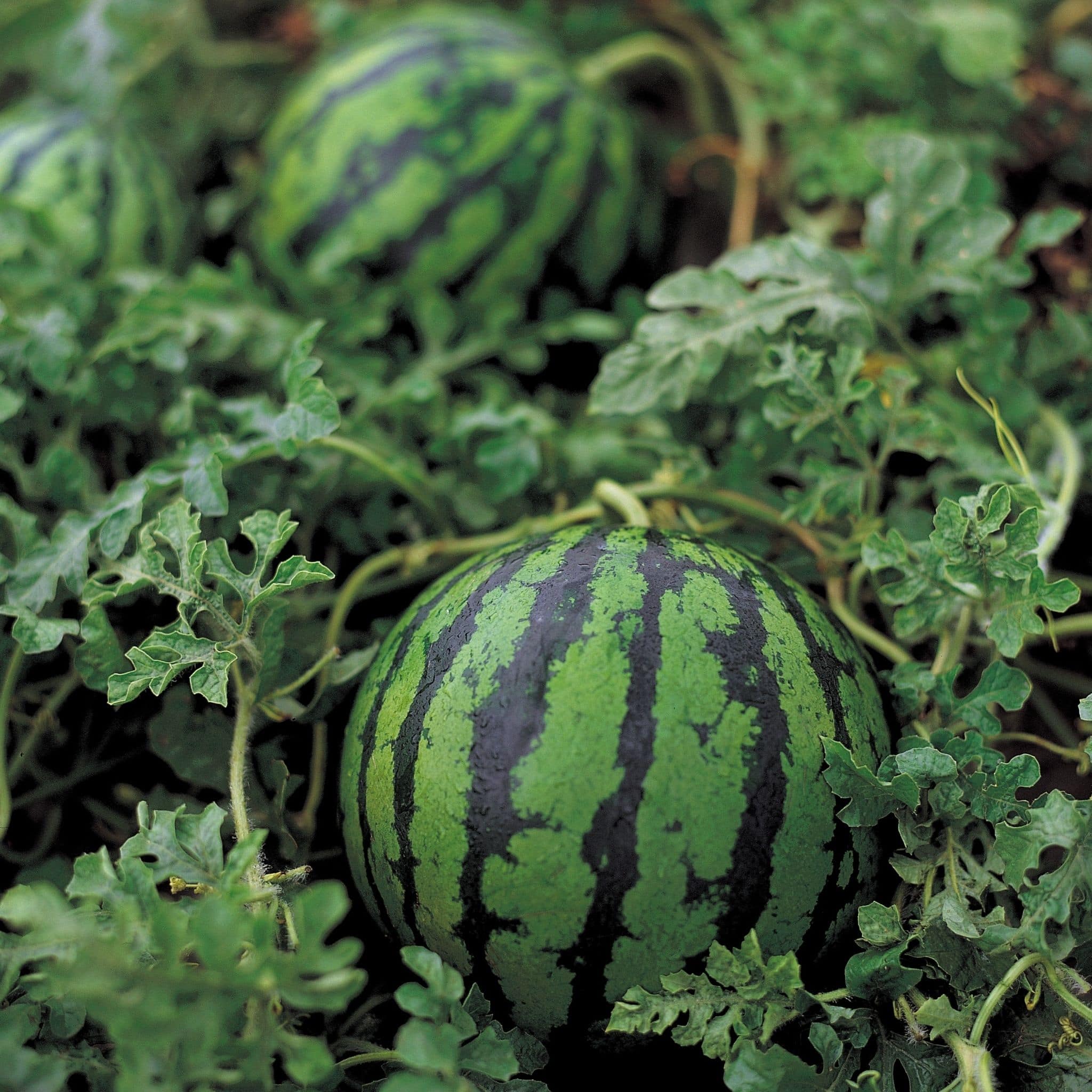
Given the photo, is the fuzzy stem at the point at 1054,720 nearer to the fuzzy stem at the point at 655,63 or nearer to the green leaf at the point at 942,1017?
the green leaf at the point at 942,1017

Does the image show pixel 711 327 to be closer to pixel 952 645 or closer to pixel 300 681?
pixel 952 645

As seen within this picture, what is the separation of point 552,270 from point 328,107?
58 centimetres

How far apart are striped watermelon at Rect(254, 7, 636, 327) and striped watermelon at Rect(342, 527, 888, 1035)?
40.4 inches

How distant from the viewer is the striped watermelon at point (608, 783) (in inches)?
41.6

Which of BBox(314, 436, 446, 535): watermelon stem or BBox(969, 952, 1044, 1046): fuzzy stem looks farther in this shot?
BBox(314, 436, 446, 535): watermelon stem

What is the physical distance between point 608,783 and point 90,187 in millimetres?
1721

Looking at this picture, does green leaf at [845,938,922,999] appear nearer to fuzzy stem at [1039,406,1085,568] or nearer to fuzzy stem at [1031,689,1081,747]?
fuzzy stem at [1039,406,1085,568]

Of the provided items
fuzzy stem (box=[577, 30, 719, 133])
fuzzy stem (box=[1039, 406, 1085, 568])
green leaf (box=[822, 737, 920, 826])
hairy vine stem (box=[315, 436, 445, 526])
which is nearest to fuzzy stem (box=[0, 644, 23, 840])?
hairy vine stem (box=[315, 436, 445, 526])

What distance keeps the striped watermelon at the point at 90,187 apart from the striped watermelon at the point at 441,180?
228 millimetres

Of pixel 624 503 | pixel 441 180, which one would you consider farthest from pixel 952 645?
pixel 441 180

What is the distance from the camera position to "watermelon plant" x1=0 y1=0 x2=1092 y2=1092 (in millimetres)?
1057

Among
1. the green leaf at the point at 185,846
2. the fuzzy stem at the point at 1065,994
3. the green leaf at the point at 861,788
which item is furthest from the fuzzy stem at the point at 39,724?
the fuzzy stem at the point at 1065,994

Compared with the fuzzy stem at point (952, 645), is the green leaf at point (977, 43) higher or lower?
higher

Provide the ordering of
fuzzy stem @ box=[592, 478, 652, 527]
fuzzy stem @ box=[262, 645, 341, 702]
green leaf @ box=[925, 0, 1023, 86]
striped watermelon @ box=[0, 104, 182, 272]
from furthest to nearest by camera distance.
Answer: green leaf @ box=[925, 0, 1023, 86], striped watermelon @ box=[0, 104, 182, 272], fuzzy stem @ box=[592, 478, 652, 527], fuzzy stem @ box=[262, 645, 341, 702]
